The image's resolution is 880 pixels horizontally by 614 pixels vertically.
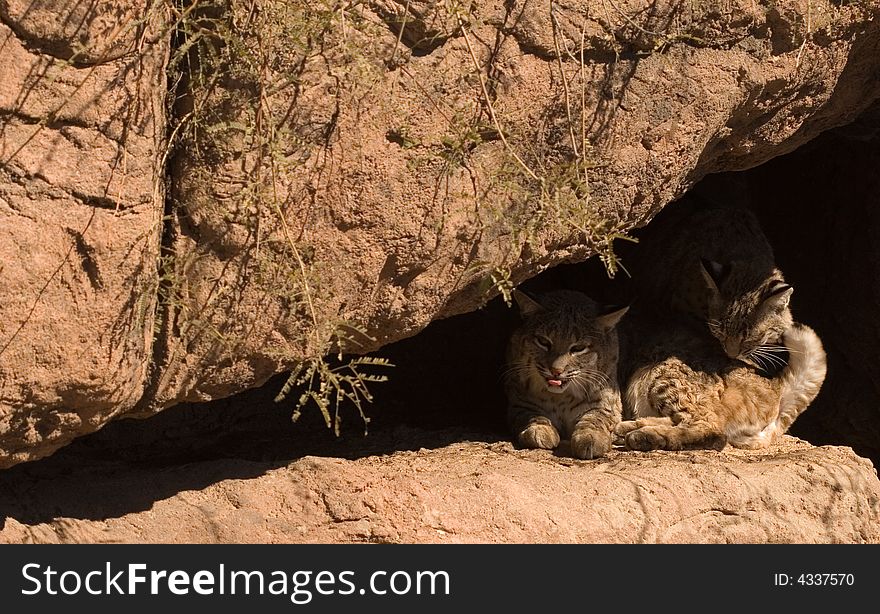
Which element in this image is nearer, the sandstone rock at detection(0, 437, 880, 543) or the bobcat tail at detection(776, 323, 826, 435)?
the sandstone rock at detection(0, 437, 880, 543)

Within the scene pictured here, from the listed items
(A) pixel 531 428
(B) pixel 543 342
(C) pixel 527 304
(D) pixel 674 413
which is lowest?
(A) pixel 531 428

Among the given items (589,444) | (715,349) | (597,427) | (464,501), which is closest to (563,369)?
(597,427)

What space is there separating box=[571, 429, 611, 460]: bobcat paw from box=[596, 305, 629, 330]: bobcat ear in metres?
0.66

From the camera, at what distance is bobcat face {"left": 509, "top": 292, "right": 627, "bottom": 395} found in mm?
6270

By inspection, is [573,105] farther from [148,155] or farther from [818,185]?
[818,185]

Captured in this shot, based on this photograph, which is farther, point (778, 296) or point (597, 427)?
point (778, 296)

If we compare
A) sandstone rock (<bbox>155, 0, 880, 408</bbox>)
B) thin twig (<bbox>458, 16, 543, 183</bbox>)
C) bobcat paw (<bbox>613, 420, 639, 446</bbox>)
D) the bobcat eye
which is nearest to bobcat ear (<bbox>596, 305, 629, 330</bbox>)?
the bobcat eye

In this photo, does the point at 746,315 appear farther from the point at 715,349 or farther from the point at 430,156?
the point at 430,156

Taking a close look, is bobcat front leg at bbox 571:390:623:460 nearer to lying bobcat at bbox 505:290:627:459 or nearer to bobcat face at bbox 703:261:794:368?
lying bobcat at bbox 505:290:627:459

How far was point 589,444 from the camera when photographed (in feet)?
19.4

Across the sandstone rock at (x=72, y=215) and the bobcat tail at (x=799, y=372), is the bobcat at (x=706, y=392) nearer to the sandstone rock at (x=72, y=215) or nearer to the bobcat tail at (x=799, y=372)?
the bobcat tail at (x=799, y=372)

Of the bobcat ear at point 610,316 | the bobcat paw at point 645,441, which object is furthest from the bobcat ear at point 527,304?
the bobcat paw at point 645,441

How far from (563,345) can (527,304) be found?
325 mm

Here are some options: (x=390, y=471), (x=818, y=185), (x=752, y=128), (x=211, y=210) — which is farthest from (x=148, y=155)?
(x=818, y=185)
